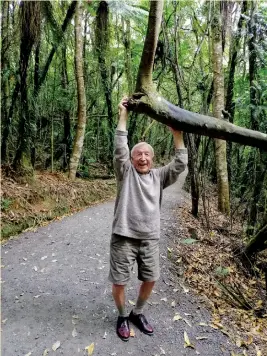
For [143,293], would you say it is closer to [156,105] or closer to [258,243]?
[156,105]

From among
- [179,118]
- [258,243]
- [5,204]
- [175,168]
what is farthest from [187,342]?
[5,204]

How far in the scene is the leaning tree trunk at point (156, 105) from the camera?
9.18 feet

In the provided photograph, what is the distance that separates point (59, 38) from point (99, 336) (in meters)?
7.80

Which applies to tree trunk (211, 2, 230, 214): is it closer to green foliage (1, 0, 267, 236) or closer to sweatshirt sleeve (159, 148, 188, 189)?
green foliage (1, 0, 267, 236)

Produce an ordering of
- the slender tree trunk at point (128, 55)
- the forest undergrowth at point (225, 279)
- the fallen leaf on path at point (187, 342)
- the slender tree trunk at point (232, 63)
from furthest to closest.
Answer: the slender tree trunk at point (128, 55) < the slender tree trunk at point (232, 63) < the forest undergrowth at point (225, 279) < the fallen leaf on path at point (187, 342)

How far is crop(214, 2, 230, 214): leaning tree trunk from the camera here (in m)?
8.59

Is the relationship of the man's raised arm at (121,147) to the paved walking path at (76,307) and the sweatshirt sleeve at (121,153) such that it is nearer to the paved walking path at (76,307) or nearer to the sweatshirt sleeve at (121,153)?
the sweatshirt sleeve at (121,153)

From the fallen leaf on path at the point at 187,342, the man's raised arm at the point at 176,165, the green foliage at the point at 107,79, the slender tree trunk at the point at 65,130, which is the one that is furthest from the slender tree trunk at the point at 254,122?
the slender tree trunk at the point at 65,130

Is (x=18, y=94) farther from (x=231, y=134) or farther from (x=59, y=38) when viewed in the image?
(x=231, y=134)

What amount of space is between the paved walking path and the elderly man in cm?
56

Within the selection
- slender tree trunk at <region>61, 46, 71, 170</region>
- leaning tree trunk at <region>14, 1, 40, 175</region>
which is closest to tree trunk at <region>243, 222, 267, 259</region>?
leaning tree trunk at <region>14, 1, 40, 175</region>

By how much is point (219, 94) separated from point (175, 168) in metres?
6.25

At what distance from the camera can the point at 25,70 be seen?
268 inches

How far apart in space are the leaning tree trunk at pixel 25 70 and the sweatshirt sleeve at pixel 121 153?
15.0 feet
